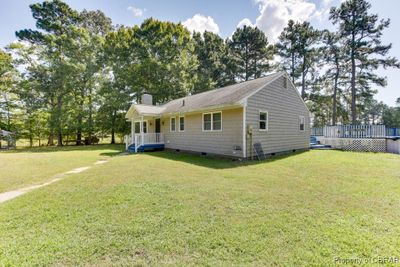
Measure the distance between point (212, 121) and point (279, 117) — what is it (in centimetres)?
409

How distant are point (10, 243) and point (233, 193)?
4.05 meters

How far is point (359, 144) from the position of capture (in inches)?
544

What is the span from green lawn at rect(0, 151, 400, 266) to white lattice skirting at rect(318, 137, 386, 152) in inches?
392

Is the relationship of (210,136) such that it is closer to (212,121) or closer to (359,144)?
(212,121)

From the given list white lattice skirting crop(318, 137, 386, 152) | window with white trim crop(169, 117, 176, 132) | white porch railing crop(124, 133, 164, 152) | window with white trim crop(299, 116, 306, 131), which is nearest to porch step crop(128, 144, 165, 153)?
white porch railing crop(124, 133, 164, 152)

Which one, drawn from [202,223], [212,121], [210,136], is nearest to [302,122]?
[212,121]

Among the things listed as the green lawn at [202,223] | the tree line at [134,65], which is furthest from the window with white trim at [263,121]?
the tree line at [134,65]

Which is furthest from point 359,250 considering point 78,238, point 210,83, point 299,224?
point 210,83

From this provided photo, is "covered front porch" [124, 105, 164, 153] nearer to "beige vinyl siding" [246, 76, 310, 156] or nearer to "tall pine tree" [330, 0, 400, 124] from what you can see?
"beige vinyl siding" [246, 76, 310, 156]

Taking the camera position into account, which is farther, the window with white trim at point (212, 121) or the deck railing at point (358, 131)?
the deck railing at point (358, 131)

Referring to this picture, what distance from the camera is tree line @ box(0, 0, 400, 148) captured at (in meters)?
20.6

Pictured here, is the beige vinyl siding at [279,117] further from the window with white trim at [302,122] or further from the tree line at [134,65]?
the tree line at [134,65]

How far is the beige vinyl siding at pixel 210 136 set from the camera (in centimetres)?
977

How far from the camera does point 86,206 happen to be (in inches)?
159
